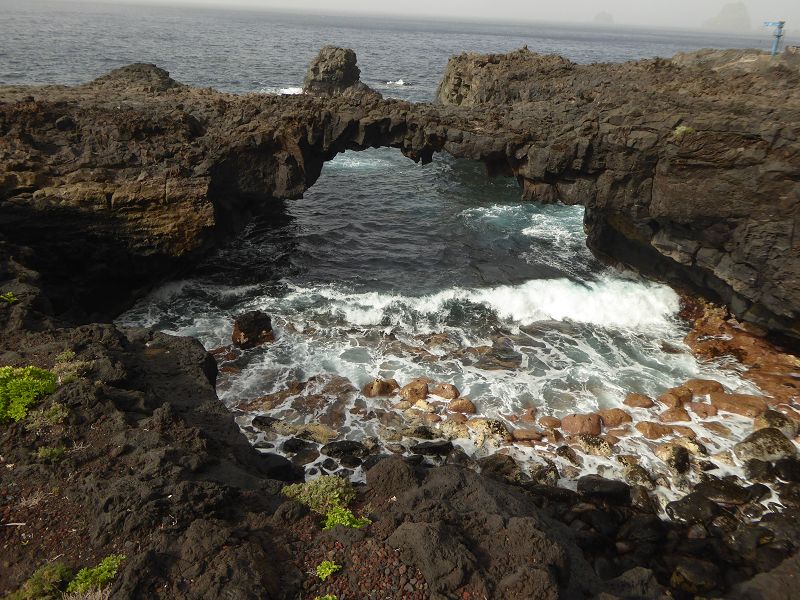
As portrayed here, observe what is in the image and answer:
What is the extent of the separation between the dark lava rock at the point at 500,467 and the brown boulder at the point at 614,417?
13.5ft

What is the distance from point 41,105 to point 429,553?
23.8 metres

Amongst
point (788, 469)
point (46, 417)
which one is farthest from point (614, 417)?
point (46, 417)

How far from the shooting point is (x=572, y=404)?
18844mm

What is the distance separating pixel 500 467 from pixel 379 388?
5307mm

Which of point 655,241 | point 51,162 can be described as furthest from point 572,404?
point 51,162

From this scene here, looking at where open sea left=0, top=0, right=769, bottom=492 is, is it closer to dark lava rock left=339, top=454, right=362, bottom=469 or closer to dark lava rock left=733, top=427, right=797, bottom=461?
dark lava rock left=733, top=427, right=797, bottom=461

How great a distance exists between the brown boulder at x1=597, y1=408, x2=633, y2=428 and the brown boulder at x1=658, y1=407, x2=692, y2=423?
122 cm

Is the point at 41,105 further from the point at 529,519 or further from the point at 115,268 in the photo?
the point at 529,519

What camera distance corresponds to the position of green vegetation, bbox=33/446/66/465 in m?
9.75

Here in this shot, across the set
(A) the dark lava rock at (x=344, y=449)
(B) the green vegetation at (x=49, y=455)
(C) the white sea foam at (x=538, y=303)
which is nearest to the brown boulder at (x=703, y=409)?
(C) the white sea foam at (x=538, y=303)

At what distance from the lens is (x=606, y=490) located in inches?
584

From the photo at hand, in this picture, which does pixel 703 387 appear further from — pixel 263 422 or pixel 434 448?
pixel 263 422

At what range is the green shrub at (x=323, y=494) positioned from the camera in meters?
9.80

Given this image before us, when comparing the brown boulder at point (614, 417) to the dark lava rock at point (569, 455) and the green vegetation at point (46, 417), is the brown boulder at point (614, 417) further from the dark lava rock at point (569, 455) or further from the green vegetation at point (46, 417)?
the green vegetation at point (46, 417)
